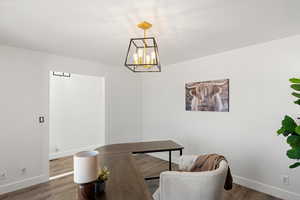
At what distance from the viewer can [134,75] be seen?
15.9 feet

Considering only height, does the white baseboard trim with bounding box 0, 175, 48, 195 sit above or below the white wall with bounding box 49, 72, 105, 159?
below

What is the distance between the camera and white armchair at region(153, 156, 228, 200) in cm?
154

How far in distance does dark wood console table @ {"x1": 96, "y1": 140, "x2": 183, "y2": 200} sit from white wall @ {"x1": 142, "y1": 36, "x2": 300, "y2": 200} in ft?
3.93

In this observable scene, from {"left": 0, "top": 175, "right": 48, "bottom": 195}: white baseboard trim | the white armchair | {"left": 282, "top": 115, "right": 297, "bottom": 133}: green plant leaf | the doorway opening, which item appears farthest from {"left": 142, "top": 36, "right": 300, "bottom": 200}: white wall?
{"left": 0, "top": 175, "right": 48, "bottom": 195}: white baseboard trim

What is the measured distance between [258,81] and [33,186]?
4.38 m

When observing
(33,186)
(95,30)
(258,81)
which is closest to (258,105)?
(258,81)

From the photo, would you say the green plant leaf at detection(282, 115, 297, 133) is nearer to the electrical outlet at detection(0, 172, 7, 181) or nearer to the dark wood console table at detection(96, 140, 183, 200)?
the dark wood console table at detection(96, 140, 183, 200)

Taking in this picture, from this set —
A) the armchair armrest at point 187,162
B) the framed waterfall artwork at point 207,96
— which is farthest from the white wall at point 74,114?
the armchair armrest at point 187,162

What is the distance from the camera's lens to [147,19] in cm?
188

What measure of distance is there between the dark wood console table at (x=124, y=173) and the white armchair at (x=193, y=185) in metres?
0.31

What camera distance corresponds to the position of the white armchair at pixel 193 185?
154cm

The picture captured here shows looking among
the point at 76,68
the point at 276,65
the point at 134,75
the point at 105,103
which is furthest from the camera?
the point at 134,75

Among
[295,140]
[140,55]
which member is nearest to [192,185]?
[295,140]

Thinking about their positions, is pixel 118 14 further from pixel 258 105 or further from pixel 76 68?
pixel 258 105
